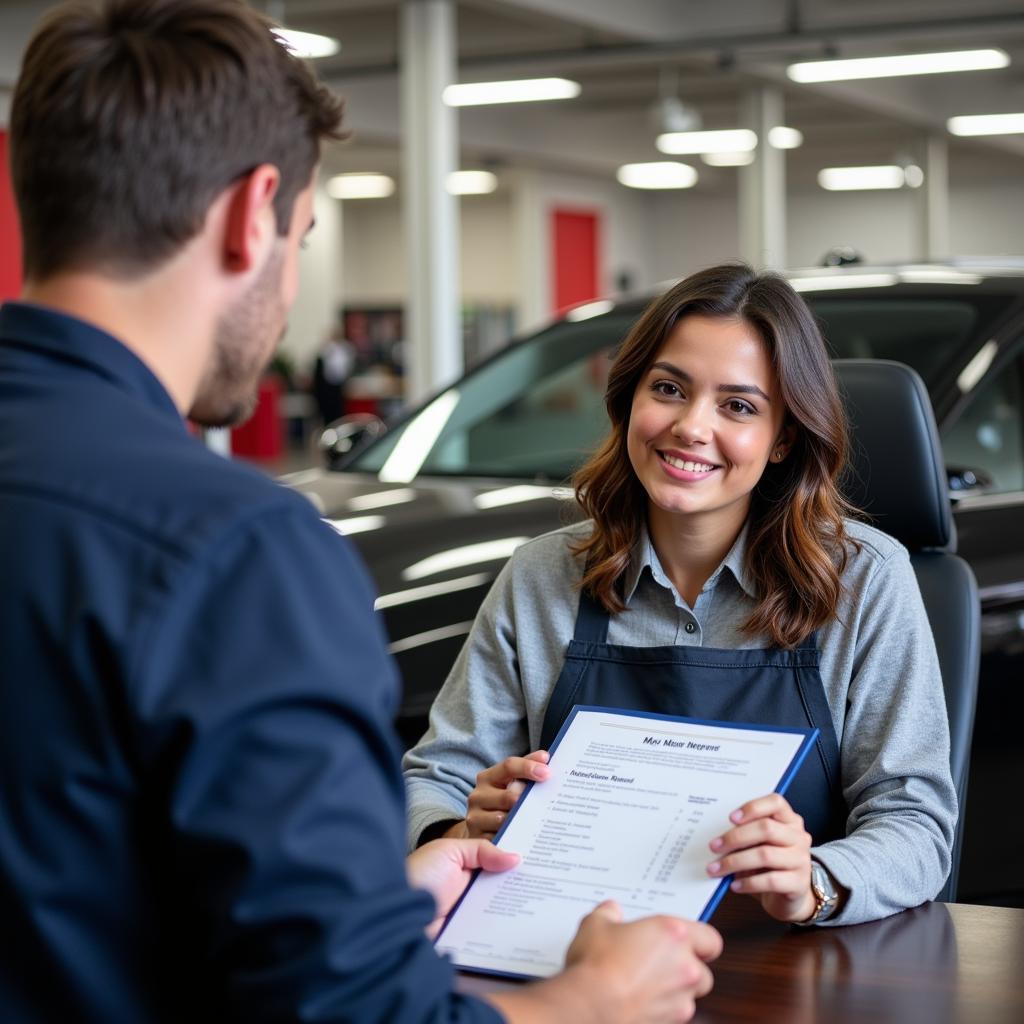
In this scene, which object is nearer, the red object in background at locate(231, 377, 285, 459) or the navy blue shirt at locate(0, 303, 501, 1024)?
the navy blue shirt at locate(0, 303, 501, 1024)

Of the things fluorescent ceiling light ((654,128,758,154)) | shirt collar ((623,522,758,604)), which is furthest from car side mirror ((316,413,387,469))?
fluorescent ceiling light ((654,128,758,154))

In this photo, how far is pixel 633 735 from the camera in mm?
1493

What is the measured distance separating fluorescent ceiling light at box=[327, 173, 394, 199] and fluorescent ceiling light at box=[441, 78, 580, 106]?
7.55m

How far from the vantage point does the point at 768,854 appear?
1.40 metres

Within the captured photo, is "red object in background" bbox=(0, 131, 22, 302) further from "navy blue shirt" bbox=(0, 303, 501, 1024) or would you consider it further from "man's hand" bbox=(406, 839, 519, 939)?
"navy blue shirt" bbox=(0, 303, 501, 1024)

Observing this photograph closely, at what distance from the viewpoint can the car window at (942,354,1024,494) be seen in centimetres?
318

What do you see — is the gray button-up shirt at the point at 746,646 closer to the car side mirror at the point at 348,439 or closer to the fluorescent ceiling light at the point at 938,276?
the fluorescent ceiling light at the point at 938,276

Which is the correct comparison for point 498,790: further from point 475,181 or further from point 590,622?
point 475,181

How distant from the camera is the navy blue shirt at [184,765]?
0.82 metres

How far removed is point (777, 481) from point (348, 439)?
2160 millimetres

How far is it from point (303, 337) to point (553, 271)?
3.58 metres

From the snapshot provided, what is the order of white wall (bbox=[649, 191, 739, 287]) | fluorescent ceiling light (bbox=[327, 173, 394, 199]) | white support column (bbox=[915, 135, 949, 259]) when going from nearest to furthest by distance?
white support column (bbox=[915, 135, 949, 259]) → fluorescent ceiling light (bbox=[327, 173, 394, 199]) → white wall (bbox=[649, 191, 739, 287])

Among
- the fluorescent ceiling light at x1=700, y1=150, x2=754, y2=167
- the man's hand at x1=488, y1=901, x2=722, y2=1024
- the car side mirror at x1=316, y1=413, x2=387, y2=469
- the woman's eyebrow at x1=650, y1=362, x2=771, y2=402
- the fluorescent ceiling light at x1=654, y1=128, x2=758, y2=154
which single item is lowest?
the man's hand at x1=488, y1=901, x2=722, y2=1024

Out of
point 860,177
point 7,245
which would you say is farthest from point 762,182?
point 860,177
